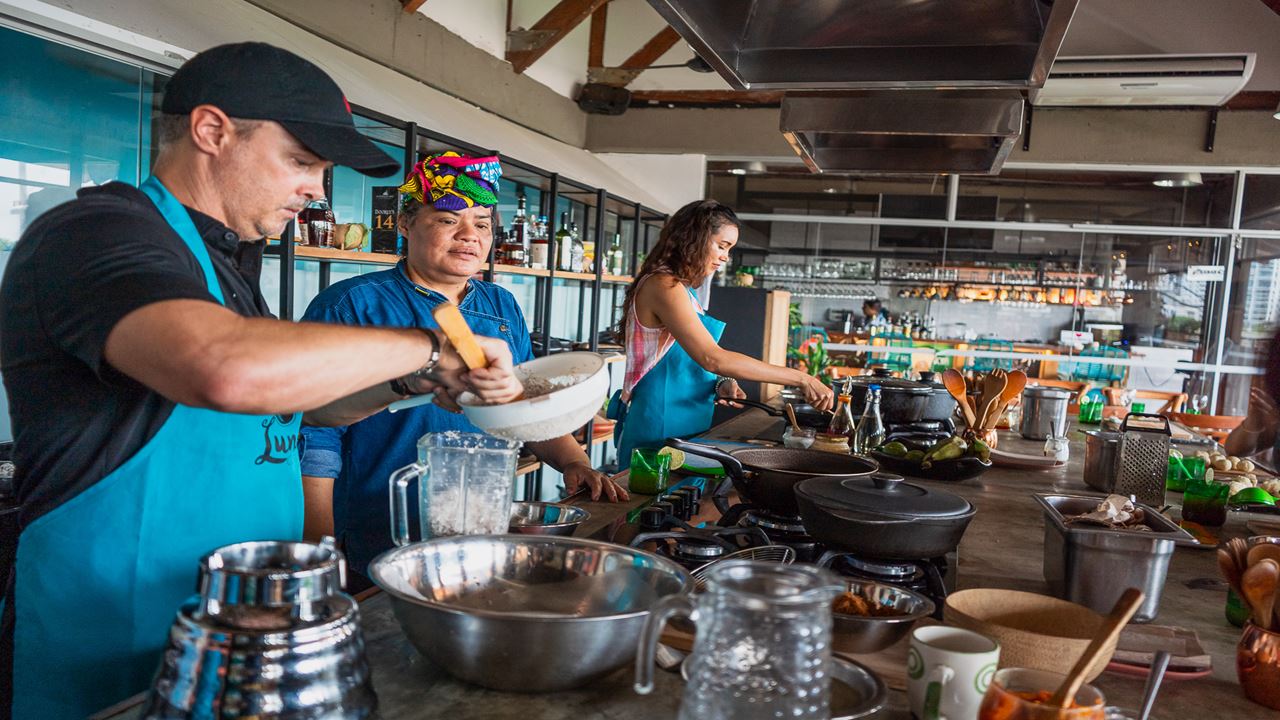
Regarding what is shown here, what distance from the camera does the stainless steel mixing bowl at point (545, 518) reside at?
1558 millimetres

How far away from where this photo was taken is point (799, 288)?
340 inches

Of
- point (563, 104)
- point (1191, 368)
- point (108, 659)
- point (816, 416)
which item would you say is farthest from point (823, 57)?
point (1191, 368)

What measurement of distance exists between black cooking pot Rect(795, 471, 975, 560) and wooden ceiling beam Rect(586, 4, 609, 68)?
6.36 m

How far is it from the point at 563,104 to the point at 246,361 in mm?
6471

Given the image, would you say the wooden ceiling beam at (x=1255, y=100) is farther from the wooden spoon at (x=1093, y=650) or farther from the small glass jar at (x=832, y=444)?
the wooden spoon at (x=1093, y=650)

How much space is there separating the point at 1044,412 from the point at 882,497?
2.40 metres

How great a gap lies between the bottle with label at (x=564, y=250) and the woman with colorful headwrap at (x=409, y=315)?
3171 mm

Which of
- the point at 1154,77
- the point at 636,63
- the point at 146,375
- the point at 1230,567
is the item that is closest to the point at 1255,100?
the point at 1154,77

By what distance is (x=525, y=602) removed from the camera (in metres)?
1.15

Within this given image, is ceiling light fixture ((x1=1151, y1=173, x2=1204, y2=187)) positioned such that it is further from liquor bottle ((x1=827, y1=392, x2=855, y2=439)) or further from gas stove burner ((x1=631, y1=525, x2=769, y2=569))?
gas stove burner ((x1=631, y1=525, x2=769, y2=569))

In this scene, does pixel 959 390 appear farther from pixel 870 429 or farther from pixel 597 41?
pixel 597 41

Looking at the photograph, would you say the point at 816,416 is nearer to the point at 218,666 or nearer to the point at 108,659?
the point at 108,659

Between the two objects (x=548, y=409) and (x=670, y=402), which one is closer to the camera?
(x=548, y=409)

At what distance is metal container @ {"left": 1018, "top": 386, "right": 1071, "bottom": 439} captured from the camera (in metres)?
3.38
